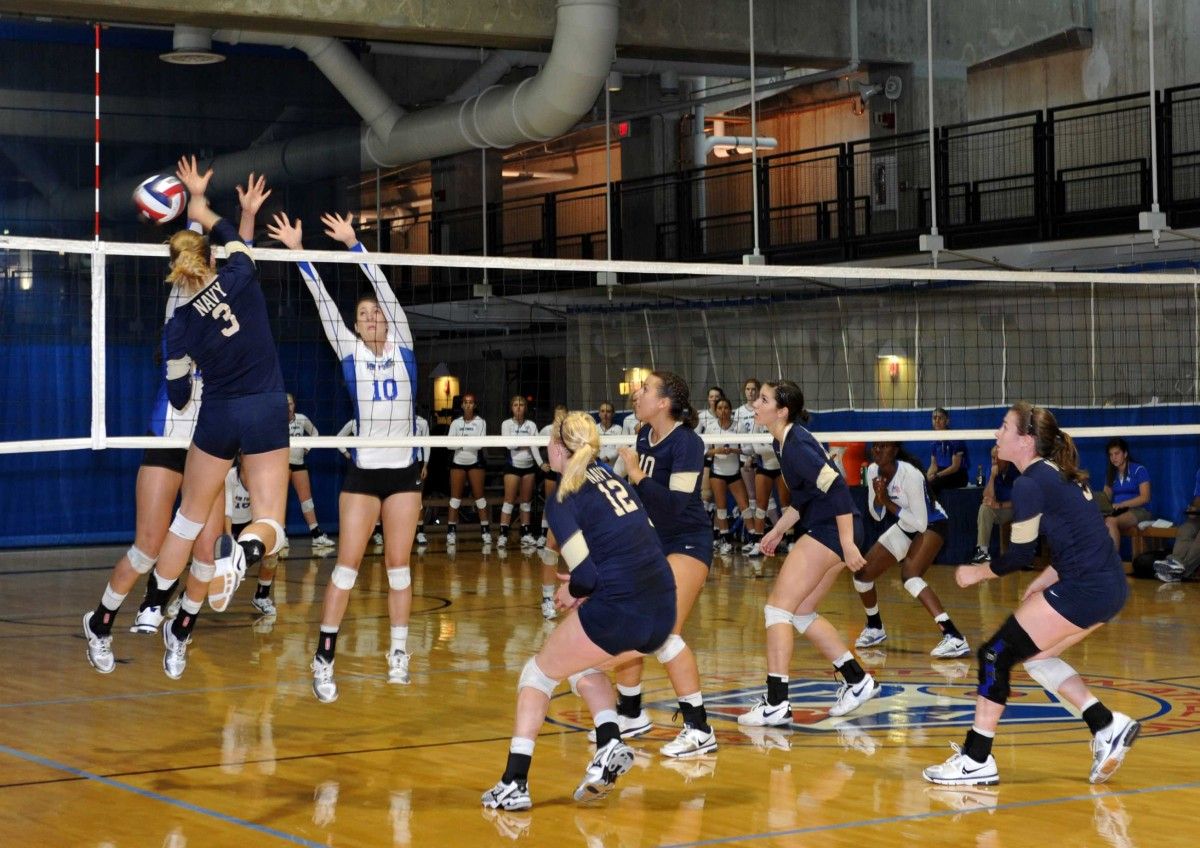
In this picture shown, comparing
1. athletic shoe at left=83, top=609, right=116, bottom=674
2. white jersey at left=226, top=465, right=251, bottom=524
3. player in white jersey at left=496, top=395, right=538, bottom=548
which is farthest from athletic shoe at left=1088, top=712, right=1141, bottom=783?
player in white jersey at left=496, top=395, right=538, bottom=548

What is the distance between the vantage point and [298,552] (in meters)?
18.2

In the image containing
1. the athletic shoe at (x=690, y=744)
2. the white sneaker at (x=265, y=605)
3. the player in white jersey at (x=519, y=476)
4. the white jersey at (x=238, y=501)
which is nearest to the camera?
the athletic shoe at (x=690, y=744)

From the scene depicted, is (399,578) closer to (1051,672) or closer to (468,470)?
(1051,672)

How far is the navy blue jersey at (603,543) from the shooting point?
548cm

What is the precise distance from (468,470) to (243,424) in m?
12.6

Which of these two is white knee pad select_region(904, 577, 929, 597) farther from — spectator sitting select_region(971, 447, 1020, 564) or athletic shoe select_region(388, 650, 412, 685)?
spectator sitting select_region(971, 447, 1020, 564)

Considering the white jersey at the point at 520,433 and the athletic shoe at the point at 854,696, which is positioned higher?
the white jersey at the point at 520,433

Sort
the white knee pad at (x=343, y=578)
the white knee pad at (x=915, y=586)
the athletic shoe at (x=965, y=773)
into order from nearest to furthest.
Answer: the athletic shoe at (x=965, y=773)
the white knee pad at (x=343, y=578)
the white knee pad at (x=915, y=586)

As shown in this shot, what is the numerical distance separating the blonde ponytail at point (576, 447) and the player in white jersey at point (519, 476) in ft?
39.1

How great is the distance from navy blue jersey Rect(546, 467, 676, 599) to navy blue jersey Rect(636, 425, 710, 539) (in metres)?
1.22

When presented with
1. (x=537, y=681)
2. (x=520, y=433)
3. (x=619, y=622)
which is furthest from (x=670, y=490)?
(x=520, y=433)

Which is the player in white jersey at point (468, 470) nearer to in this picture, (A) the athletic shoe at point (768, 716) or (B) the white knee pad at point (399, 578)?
(B) the white knee pad at point (399, 578)

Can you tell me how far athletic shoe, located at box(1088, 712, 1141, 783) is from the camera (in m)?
5.94

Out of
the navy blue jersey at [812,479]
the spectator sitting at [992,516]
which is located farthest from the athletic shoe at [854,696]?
the spectator sitting at [992,516]
